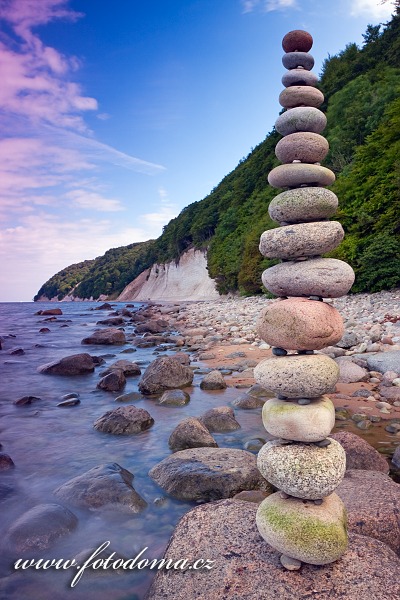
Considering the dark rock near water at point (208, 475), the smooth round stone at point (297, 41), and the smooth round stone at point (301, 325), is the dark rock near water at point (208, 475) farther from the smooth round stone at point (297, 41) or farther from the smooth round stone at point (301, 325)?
the smooth round stone at point (297, 41)

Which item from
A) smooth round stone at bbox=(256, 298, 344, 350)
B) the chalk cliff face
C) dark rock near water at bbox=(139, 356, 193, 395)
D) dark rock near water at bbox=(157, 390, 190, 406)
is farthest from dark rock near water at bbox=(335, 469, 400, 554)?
the chalk cliff face

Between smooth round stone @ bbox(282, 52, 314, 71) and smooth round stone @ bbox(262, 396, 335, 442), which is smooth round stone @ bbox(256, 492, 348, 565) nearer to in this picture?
smooth round stone @ bbox(262, 396, 335, 442)

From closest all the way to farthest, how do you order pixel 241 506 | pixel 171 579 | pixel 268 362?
pixel 171 579, pixel 268 362, pixel 241 506

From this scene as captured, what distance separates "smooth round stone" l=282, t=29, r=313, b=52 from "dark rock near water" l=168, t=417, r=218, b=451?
17.2ft

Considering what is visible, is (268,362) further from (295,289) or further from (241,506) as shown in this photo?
(241,506)

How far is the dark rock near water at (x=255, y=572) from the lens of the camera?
109 inches

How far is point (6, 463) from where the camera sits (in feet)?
20.2

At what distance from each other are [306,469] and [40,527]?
9.85ft

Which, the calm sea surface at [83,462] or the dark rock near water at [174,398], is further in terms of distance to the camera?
the dark rock near water at [174,398]

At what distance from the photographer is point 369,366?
9.77 metres

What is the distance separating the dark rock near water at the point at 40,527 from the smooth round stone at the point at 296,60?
5.32 metres

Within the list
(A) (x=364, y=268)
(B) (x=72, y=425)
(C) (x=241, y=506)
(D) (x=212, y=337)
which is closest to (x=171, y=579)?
(C) (x=241, y=506)

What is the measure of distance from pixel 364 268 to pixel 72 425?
1536 cm

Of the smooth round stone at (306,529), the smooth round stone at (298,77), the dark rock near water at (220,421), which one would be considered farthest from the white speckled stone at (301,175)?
the dark rock near water at (220,421)
